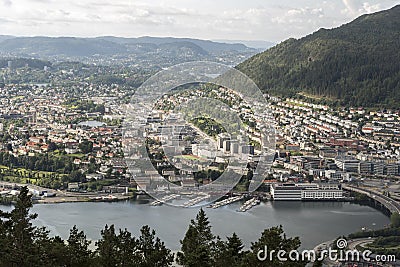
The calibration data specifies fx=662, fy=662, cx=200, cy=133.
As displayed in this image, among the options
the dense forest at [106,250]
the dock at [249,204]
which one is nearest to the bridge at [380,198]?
the dock at [249,204]

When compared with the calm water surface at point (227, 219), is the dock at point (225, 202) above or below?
above

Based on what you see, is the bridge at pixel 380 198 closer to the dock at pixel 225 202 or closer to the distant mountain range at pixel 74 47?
the dock at pixel 225 202

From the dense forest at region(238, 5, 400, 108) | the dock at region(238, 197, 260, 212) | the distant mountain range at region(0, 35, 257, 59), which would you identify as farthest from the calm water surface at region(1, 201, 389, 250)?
the distant mountain range at region(0, 35, 257, 59)

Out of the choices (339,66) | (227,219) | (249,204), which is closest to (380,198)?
(249,204)

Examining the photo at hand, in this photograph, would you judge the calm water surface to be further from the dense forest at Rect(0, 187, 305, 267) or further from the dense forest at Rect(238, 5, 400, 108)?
the dense forest at Rect(238, 5, 400, 108)

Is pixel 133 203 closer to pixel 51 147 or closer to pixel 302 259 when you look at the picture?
pixel 51 147

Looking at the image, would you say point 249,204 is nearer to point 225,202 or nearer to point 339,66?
point 225,202

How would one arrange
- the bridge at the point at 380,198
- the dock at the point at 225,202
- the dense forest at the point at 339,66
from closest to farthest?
the dock at the point at 225,202
the bridge at the point at 380,198
the dense forest at the point at 339,66
